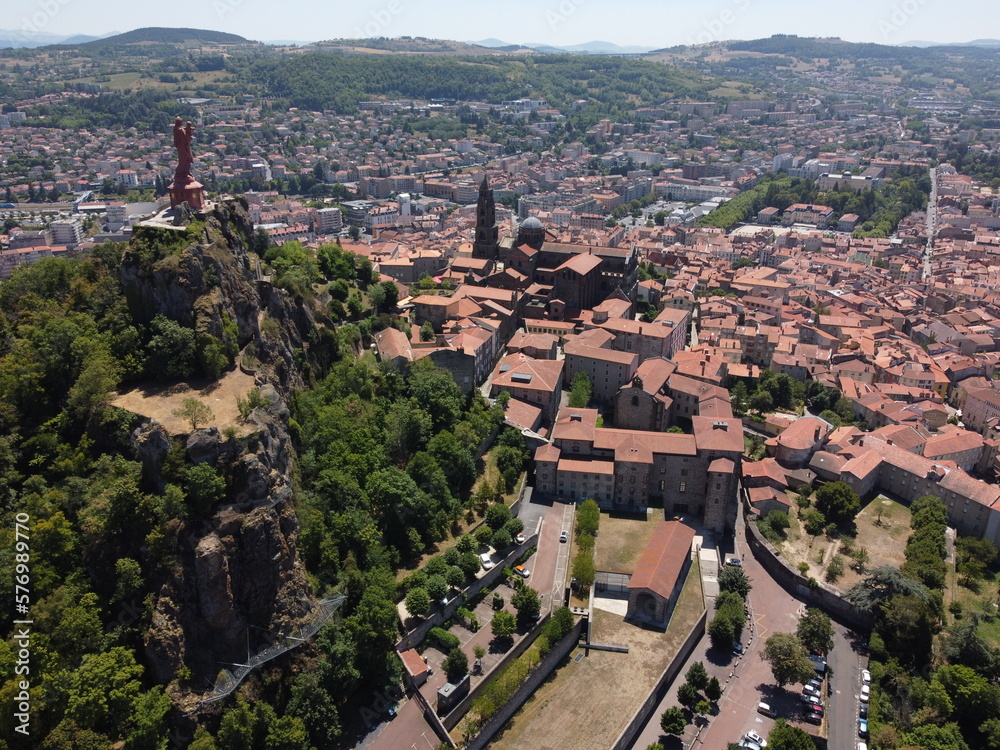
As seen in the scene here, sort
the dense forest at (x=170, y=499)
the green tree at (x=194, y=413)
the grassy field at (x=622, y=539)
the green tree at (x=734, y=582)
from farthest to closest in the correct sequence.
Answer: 1. the grassy field at (x=622, y=539)
2. the green tree at (x=734, y=582)
3. the green tree at (x=194, y=413)
4. the dense forest at (x=170, y=499)

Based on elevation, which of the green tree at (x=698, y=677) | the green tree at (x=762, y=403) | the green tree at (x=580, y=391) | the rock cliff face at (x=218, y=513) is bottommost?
the green tree at (x=698, y=677)

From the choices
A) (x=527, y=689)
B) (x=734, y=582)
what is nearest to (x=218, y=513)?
(x=527, y=689)

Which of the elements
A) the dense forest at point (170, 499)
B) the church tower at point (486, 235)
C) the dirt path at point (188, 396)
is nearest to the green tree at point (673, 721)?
the dense forest at point (170, 499)

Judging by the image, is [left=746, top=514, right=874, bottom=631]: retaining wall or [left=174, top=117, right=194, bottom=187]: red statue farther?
[left=174, top=117, right=194, bottom=187]: red statue

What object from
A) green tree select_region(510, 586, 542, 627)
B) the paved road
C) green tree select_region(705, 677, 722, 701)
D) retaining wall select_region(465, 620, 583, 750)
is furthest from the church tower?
green tree select_region(705, 677, 722, 701)

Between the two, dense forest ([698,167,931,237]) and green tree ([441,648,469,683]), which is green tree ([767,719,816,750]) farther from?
dense forest ([698,167,931,237])

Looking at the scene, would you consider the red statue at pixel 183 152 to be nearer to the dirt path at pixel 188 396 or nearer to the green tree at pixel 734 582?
the dirt path at pixel 188 396

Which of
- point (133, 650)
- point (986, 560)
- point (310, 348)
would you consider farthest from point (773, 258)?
point (133, 650)
